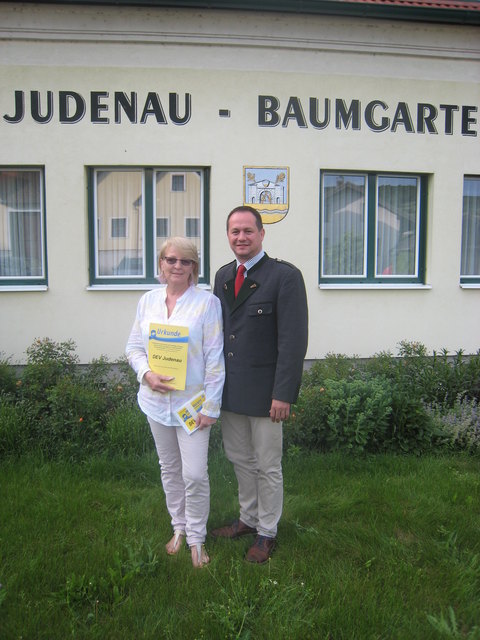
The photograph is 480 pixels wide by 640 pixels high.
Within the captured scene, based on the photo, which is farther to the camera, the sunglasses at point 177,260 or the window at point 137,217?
the window at point 137,217

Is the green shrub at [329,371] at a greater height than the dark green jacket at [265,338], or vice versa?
the dark green jacket at [265,338]

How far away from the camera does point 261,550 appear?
114 inches

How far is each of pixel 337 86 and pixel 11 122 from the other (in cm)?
452

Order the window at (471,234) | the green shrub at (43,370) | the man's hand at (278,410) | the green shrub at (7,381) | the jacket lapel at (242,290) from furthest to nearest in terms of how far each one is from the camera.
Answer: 1. the window at (471,234)
2. the green shrub at (7,381)
3. the green shrub at (43,370)
4. the jacket lapel at (242,290)
5. the man's hand at (278,410)

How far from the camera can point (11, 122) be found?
6.40 metres

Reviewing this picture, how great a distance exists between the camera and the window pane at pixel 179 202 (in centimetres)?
686

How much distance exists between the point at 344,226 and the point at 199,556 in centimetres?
567

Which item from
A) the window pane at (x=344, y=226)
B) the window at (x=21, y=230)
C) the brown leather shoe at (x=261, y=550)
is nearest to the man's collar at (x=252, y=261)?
the brown leather shoe at (x=261, y=550)

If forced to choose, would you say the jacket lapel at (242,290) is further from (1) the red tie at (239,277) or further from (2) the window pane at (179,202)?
(2) the window pane at (179,202)

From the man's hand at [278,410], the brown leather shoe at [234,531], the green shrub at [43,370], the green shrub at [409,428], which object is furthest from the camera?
the green shrub at [43,370]

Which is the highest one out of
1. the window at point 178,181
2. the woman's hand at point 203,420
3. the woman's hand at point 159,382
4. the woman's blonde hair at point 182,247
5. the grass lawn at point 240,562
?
the window at point 178,181

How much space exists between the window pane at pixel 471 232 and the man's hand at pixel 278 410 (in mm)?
6101

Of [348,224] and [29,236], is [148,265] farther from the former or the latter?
[348,224]

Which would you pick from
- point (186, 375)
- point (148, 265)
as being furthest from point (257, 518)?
point (148, 265)
